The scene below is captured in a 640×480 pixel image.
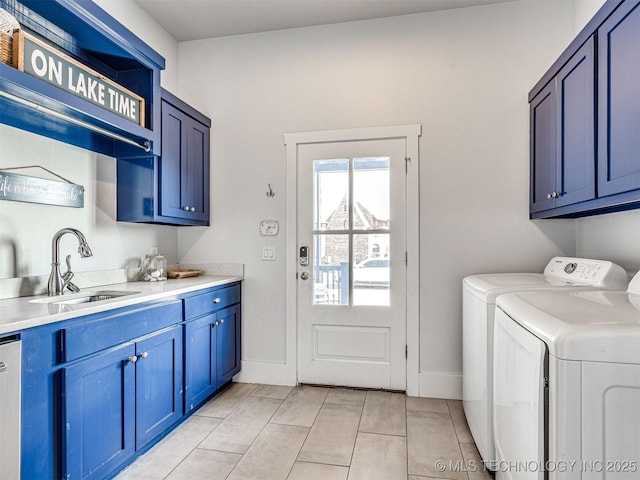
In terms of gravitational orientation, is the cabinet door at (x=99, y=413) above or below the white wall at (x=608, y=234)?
below

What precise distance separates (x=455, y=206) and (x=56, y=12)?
8.56ft

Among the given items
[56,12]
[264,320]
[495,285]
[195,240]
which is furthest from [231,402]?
[56,12]

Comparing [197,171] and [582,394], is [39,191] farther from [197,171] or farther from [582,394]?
[582,394]

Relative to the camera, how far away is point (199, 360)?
2449 millimetres

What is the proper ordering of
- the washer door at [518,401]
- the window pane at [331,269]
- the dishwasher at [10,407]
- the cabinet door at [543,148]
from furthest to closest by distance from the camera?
the window pane at [331,269], the cabinet door at [543,148], the dishwasher at [10,407], the washer door at [518,401]

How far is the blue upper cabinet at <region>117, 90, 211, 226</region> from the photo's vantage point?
2441 mm

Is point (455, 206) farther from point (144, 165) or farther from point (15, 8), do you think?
point (15, 8)

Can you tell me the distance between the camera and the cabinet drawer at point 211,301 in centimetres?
236

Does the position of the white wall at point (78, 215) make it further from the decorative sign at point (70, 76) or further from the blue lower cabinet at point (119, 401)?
Answer: the blue lower cabinet at point (119, 401)

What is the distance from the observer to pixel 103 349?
1.66m

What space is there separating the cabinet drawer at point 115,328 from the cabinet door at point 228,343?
0.56 meters

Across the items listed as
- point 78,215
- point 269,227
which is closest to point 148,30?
point 78,215

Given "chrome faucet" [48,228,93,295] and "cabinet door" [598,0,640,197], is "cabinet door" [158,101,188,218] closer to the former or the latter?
"chrome faucet" [48,228,93,295]

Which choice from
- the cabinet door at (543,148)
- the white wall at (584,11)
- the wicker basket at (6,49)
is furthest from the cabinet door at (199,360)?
the white wall at (584,11)
